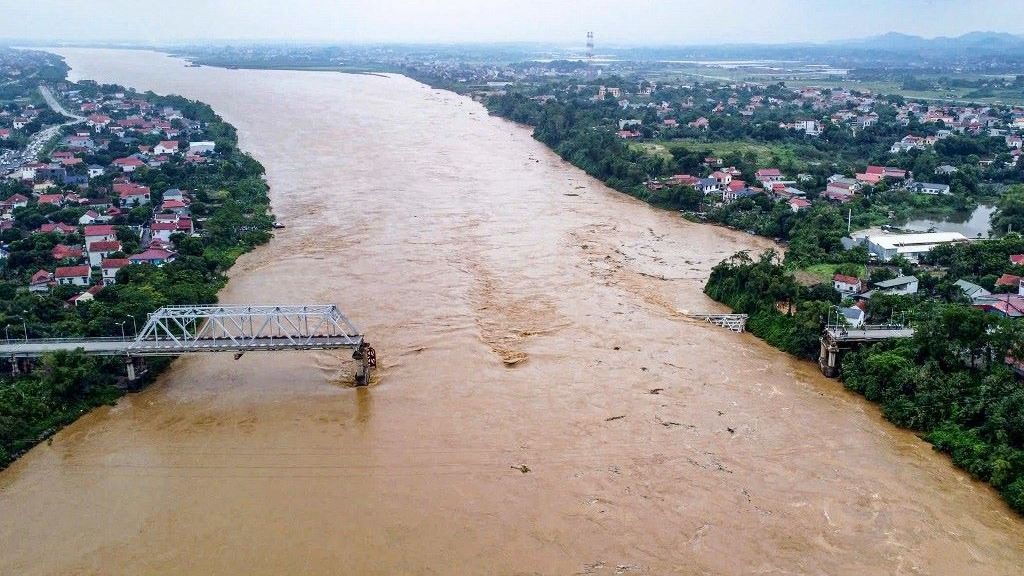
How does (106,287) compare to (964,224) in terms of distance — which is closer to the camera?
(106,287)

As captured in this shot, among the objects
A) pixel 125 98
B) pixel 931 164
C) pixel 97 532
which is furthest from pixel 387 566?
pixel 125 98

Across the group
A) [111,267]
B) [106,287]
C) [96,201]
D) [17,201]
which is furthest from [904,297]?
[17,201]

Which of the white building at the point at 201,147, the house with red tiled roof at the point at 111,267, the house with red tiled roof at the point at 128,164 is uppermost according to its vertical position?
the white building at the point at 201,147

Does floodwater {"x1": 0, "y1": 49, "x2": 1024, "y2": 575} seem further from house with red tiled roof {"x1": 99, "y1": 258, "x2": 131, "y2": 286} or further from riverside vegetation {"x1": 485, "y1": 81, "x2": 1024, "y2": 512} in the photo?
house with red tiled roof {"x1": 99, "y1": 258, "x2": 131, "y2": 286}

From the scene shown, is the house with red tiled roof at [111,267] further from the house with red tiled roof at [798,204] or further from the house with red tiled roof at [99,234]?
the house with red tiled roof at [798,204]

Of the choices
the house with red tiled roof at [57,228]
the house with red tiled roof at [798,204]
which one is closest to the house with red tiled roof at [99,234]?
the house with red tiled roof at [57,228]

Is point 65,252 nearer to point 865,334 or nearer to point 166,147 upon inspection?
point 166,147
